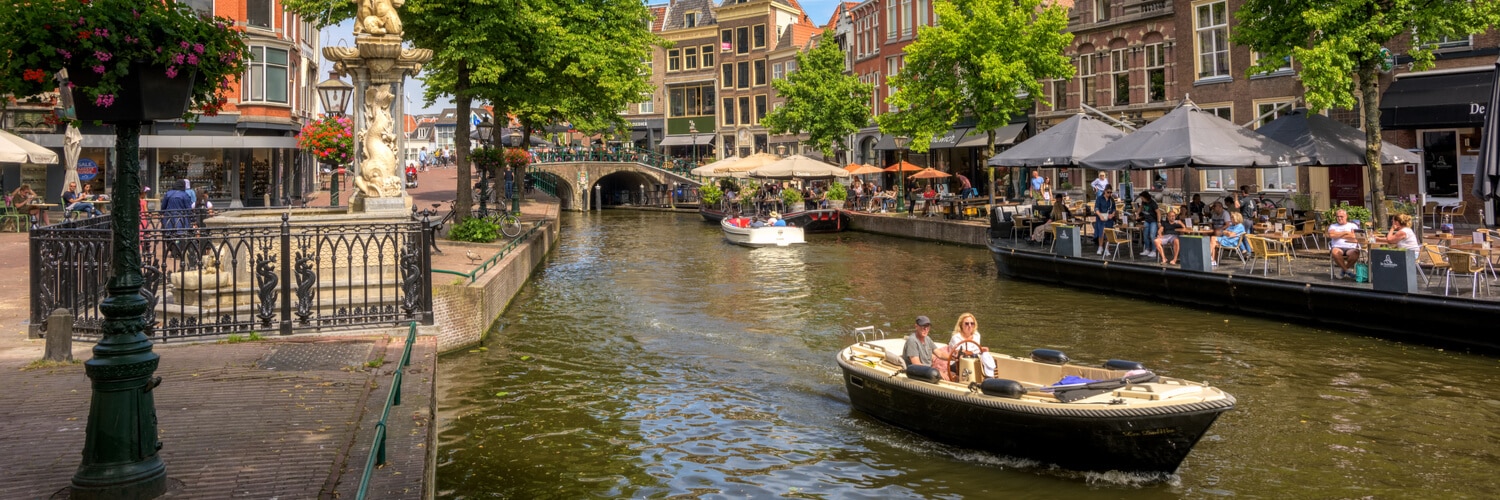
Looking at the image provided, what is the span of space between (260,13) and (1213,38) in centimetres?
3066

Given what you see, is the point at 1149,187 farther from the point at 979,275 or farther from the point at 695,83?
the point at 695,83

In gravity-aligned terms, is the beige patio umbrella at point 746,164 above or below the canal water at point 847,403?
above

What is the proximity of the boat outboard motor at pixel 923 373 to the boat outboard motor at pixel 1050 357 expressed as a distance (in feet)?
3.58

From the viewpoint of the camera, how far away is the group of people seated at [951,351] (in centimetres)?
1028

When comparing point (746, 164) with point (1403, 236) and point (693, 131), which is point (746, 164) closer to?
point (693, 131)

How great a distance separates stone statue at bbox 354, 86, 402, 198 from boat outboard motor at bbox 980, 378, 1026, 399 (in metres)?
9.76

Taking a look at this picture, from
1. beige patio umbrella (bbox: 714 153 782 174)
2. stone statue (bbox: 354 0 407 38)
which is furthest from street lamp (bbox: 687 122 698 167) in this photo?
stone statue (bbox: 354 0 407 38)

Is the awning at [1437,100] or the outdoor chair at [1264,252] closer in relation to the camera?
the outdoor chair at [1264,252]

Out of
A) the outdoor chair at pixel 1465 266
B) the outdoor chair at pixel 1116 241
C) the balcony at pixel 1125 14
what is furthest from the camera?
the balcony at pixel 1125 14

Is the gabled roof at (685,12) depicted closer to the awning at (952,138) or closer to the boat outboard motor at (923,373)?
the awning at (952,138)

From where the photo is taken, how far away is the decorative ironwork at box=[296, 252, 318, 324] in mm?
11500

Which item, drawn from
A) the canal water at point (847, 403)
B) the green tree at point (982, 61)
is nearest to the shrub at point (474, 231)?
the canal water at point (847, 403)

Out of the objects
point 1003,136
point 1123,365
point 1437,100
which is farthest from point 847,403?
point 1003,136

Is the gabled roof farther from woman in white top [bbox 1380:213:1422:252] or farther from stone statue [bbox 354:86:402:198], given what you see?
woman in white top [bbox 1380:213:1422:252]
